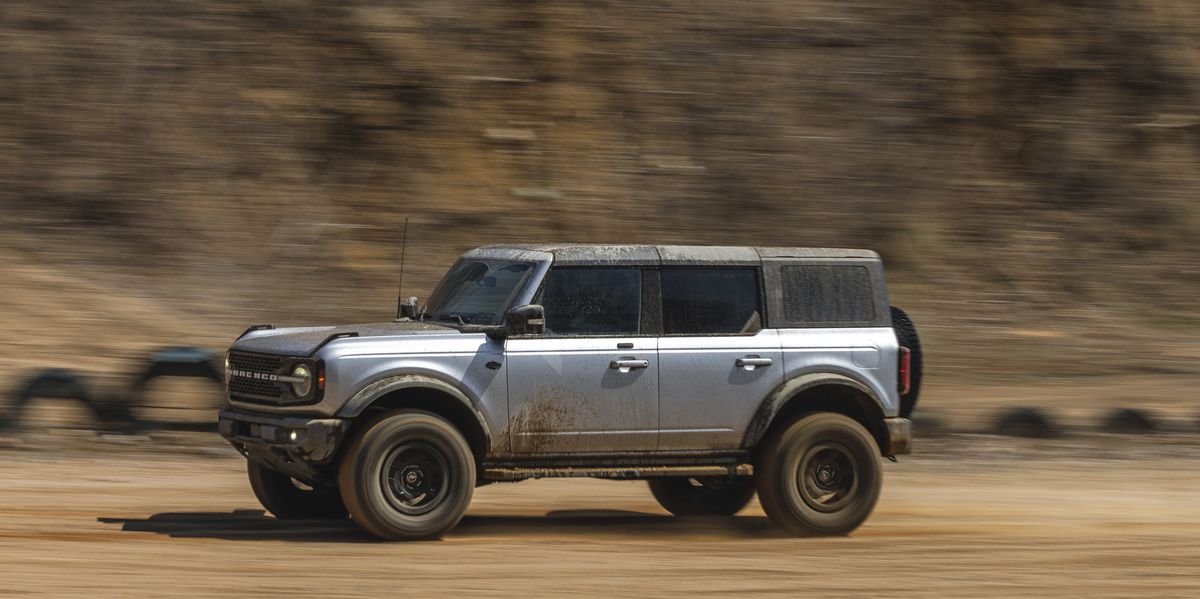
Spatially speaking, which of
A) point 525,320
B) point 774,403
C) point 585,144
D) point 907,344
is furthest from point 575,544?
point 585,144

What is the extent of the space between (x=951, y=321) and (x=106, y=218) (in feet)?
42.8

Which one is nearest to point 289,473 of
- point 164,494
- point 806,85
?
point 164,494

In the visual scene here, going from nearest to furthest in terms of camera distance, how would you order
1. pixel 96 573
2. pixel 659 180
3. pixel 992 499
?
pixel 96 573 → pixel 992 499 → pixel 659 180

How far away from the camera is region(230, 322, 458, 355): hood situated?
871 centimetres

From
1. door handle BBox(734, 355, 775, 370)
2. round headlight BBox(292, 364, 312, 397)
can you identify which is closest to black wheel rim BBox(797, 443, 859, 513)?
door handle BBox(734, 355, 775, 370)

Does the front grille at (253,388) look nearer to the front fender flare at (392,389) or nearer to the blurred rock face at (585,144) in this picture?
the front fender flare at (392,389)

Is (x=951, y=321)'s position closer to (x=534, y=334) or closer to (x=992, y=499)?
(x=992, y=499)

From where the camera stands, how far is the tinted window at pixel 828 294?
9.67m

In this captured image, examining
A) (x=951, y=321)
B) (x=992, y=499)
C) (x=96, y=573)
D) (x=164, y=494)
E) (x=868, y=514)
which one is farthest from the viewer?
(x=951, y=321)

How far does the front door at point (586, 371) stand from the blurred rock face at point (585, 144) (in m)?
12.1

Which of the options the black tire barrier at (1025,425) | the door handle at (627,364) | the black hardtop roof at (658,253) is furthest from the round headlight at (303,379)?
the black tire barrier at (1025,425)

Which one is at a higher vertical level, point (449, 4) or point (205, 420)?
point (449, 4)

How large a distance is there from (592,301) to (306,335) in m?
1.81

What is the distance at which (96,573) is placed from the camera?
304 inches
